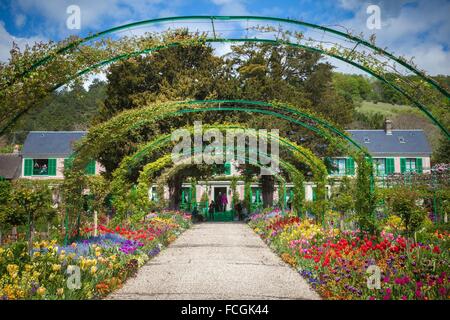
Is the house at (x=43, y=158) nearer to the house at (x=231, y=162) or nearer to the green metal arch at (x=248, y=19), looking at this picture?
the house at (x=231, y=162)

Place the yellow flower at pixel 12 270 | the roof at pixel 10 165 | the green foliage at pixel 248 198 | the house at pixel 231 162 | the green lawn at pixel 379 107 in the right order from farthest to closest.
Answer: the green lawn at pixel 379 107 < the house at pixel 231 162 < the roof at pixel 10 165 < the green foliage at pixel 248 198 < the yellow flower at pixel 12 270

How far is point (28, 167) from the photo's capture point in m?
36.7

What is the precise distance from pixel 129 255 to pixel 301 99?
2003 centimetres

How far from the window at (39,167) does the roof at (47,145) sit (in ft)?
1.23

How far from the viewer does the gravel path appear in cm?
685

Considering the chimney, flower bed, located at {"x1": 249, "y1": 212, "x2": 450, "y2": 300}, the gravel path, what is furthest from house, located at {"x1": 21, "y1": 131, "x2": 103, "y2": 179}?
flower bed, located at {"x1": 249, "y1": 212, "x2": 450, "y2": 300}

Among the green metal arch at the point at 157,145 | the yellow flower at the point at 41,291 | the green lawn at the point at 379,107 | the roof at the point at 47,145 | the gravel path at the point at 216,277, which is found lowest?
the gravel path at the point at 216,277

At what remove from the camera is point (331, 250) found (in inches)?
344

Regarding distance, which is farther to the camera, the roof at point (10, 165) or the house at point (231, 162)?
the house at point (231, 162)

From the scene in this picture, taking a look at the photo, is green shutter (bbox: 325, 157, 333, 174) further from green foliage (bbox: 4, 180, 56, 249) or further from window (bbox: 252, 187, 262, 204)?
green foliage (bbox: 4, 180, 56, 249)

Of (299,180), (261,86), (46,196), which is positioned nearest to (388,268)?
(46,196)


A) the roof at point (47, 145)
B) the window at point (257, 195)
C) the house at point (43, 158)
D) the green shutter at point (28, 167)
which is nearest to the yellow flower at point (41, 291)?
the window at point (257, 195)

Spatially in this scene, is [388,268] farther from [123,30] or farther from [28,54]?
[28,54]

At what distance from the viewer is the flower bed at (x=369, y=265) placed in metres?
5.92
